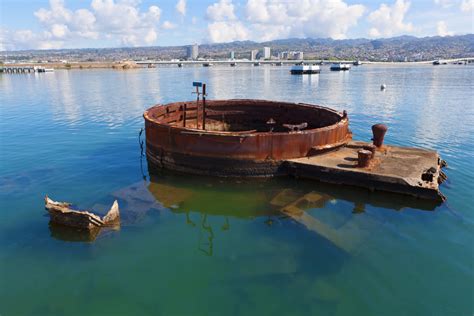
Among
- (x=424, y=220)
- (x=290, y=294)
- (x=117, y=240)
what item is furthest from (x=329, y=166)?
(x=117, y=240)

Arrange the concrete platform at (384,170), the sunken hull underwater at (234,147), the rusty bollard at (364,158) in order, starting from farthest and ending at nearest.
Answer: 1. the sunken hull underwater at (234,147)
2. the rusty bollard at (364,158)
3. the concrete platform at (384,170)

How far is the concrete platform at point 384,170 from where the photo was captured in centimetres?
1160

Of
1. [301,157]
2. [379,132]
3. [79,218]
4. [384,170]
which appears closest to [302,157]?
[301,157]

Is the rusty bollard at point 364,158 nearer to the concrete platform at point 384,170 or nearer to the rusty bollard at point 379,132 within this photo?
the concrete platform at point 384,170

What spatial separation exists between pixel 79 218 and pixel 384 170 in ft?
36.2

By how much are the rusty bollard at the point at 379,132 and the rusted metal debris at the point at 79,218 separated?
37.5ft

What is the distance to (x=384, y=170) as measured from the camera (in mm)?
12383

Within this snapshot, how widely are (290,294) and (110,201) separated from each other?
313 inches

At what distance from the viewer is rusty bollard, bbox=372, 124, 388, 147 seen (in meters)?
14.2

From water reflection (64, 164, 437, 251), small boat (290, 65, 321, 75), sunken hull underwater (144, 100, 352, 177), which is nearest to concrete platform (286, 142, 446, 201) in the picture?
water reflection (64, 164, 437, 251)

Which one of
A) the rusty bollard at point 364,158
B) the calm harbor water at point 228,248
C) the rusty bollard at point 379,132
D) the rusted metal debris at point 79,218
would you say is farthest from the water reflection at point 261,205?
the rusty bollard at point 379,132

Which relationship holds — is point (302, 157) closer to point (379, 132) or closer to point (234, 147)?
point (234, 147)

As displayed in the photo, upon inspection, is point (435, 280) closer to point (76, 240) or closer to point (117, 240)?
point (117, 240)

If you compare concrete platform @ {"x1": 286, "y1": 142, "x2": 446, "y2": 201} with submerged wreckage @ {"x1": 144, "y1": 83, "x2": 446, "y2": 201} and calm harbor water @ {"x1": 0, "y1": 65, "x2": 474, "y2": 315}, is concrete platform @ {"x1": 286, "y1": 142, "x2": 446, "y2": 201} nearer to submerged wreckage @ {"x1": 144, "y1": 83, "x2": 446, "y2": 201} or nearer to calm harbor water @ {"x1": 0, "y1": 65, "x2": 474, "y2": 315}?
submerged wreckage @ {"x1": 144, "y1": 83, "x2": 446, "y2": 201}
